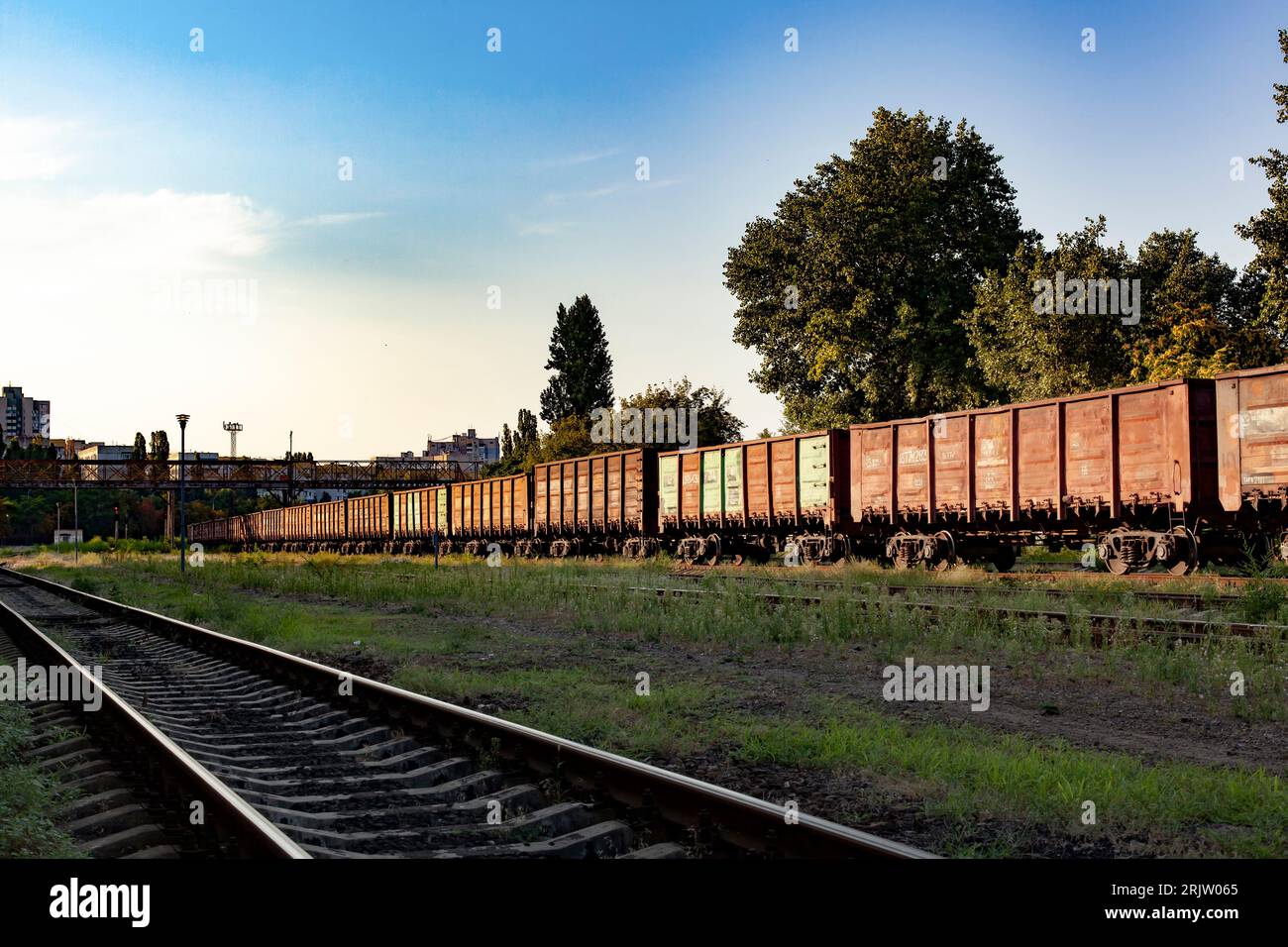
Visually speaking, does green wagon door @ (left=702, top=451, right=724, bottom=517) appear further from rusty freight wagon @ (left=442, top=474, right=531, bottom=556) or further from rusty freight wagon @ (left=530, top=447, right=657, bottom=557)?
rusty freight wagon @ (left=442, top=474, right=531, bottom=556)

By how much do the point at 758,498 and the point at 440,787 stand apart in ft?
71.6

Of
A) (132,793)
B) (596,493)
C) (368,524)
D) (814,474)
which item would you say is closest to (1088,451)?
(814,474)

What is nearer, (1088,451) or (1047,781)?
(1047,781)

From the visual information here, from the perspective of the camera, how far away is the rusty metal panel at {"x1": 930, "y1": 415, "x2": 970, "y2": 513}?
21.2 m

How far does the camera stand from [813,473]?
25.3 metres

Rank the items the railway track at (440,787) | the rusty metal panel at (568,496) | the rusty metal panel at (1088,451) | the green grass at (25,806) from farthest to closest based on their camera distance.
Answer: the rusty metal panel at (568,496) → the rusty metal panel at (1088,451) → the green grass at (25,806) → the railway track at (440,787)

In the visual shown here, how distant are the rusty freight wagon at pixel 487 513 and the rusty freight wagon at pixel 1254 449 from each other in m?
27.8

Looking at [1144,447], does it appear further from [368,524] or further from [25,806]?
[368,524]

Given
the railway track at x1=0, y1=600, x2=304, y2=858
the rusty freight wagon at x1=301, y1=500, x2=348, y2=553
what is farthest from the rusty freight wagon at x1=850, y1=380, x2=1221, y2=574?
the rusty freight wagon at x1=301, y1=500, x2=348, y2=553

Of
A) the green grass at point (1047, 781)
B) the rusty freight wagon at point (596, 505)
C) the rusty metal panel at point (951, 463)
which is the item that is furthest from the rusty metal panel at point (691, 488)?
the green grass at point (1047, 781)

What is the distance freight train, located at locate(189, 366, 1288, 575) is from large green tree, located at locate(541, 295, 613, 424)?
53.1 metres

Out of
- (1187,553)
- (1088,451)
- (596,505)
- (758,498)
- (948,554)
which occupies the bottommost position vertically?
(948,554)

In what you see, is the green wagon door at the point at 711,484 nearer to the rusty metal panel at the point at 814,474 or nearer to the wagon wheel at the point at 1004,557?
the rusty metal panel at the point at 814,474

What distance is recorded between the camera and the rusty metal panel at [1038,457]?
63.1 feet
